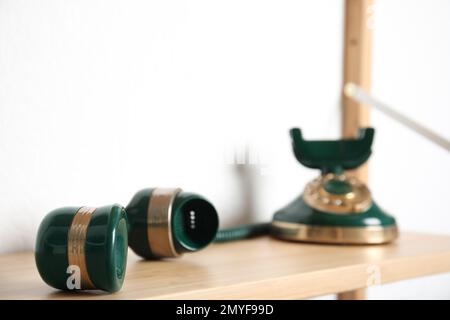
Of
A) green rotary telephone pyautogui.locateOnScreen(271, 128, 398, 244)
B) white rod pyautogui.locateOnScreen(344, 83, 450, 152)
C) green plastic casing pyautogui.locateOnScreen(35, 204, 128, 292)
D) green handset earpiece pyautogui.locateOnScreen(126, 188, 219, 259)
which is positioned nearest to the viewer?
green plastic casing pyautogui.locateOnScreen(35, 204, 128, 292)

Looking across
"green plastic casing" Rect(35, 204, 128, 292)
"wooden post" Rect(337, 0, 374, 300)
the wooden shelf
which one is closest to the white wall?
"wooden post" Rect(337, 0, 374, 300)

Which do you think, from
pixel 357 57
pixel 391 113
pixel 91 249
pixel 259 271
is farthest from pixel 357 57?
pixel 91 249

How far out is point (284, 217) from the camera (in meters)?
1.15

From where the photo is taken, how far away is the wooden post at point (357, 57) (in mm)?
1385

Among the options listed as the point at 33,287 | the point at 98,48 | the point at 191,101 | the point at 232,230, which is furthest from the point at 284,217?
the point at 33,287

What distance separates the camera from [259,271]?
33.5 inches

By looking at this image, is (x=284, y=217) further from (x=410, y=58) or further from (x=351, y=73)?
(x=410, y=58)

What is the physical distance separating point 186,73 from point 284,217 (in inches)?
10.5

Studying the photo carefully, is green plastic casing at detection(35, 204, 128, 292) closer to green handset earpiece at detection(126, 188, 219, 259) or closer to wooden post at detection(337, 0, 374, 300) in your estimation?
green handset earpiece at detection(126, 188, 219, 259)

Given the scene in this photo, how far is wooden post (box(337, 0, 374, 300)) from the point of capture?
1.38 m

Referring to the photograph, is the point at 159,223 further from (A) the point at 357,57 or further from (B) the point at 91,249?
(A) the point at 357,57

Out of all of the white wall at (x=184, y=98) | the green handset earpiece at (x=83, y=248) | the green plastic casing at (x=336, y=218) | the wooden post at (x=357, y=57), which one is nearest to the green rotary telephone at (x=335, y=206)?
the green plastic casing at (x=336, y=218)

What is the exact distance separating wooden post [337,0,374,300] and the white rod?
0.01 meters

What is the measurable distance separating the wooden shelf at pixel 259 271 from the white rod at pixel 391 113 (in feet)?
0.64
